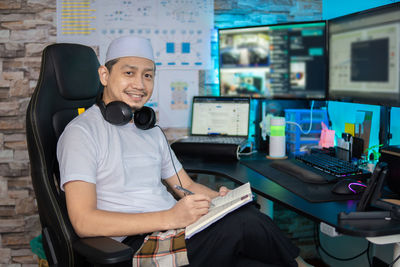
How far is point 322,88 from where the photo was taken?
222cm

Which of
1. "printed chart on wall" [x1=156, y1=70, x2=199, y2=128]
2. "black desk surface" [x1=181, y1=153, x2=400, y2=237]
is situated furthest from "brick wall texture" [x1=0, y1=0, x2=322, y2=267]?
"black desk surface" [x1=181, y1=153, x2=400, y2=237]

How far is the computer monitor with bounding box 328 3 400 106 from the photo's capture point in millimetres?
1643

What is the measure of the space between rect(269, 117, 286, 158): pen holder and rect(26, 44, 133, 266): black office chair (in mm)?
1000

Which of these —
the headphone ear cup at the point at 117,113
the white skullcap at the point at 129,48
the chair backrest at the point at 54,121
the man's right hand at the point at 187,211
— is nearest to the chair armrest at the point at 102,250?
the chair backrest at the point at 54,121

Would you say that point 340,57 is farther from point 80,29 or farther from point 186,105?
point 80,29

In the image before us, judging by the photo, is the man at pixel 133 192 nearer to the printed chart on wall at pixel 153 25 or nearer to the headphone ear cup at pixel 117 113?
the headphone ear cup at pixel 117 113

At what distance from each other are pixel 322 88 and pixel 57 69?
1.39m

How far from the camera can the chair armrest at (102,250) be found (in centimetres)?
109

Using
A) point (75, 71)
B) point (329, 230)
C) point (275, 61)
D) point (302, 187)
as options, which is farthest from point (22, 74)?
point (329, 230)

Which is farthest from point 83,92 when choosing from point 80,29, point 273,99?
point 273,99

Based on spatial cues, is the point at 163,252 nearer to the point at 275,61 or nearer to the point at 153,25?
the point at 275,61

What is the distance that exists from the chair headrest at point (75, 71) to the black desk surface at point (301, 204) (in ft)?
2.07

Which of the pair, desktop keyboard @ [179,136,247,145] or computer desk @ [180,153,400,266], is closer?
computer desk @ [180,153,400,266]

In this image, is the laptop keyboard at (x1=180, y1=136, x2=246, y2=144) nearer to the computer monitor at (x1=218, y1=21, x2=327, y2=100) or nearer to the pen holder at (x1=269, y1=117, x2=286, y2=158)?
the pen holder at (x1=269, y1=117, x2=286, y2=158)
